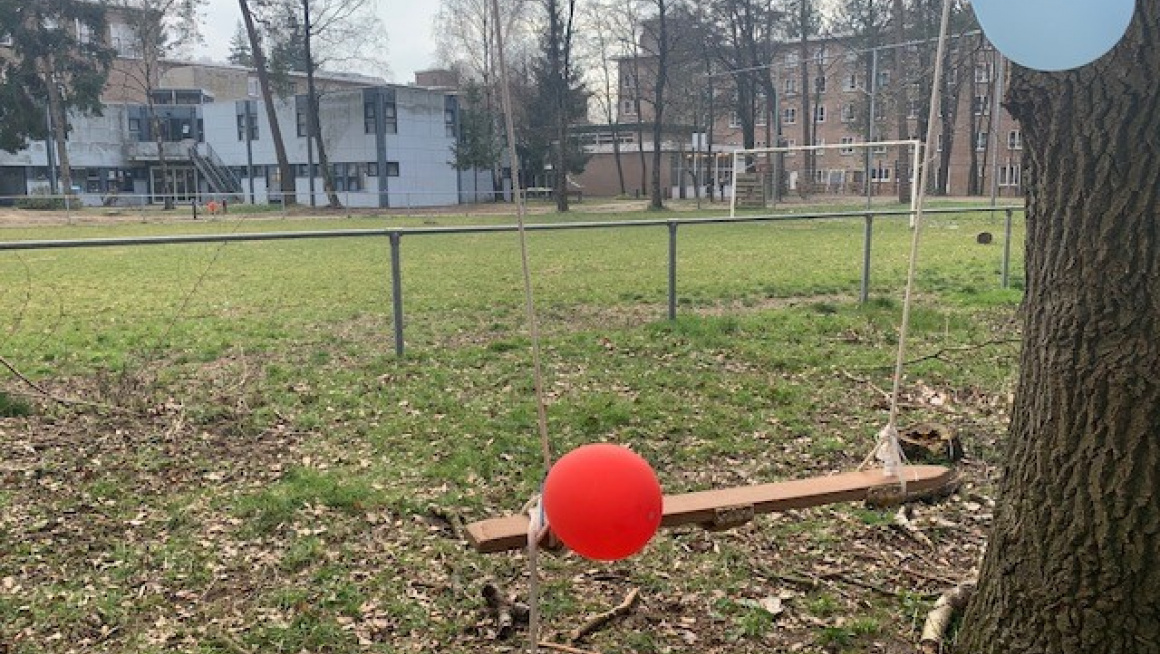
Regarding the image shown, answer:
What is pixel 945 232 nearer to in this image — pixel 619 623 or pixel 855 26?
pixel 619 623

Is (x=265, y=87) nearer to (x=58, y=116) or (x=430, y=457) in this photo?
(x=58, y=116)

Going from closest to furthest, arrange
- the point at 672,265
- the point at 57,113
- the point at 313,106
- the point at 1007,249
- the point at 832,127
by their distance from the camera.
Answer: the point at 672,265 → the point at 1007,249 → the point at 57,113 → the point at 313,106 → the point at 832,127

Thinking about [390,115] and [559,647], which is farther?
[390,115]

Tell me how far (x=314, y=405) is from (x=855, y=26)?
5317 cm

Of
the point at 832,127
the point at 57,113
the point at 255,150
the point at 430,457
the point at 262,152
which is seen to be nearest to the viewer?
the point at 430,457

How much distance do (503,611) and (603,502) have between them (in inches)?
64.0

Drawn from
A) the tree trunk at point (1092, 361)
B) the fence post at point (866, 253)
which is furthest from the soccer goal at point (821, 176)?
the tree trunk at point (1092, 361)

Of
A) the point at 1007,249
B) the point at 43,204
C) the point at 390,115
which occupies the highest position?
the point at 390,115

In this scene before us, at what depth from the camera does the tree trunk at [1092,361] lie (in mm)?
2377

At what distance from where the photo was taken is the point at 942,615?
3225 mm

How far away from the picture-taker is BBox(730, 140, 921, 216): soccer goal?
42.2 metres

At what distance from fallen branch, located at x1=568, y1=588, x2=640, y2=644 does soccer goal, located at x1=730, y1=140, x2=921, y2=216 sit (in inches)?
1396

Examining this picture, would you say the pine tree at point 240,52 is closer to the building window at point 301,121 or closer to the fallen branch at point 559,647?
the building window at point 301,121
